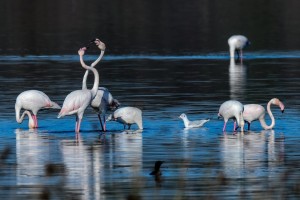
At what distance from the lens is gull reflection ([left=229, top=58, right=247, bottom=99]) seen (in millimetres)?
24881

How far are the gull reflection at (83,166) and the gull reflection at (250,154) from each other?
1655 mm

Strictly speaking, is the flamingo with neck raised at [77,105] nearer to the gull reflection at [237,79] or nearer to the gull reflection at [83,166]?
the gull reflection at [83,166]

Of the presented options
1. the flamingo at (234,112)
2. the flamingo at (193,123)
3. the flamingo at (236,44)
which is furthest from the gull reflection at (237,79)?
the flamingo at (234,112)


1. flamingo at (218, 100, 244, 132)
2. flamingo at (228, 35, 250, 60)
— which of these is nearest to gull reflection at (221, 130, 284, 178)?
flamingo at (218, 100, 244, 132)

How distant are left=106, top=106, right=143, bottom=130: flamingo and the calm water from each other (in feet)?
0.62

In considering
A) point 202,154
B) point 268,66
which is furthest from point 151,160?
point 268,66

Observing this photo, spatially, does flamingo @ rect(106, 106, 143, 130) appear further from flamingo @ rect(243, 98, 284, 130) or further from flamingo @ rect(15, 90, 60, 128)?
flamingo @ rect(243, 98, 284, 130)

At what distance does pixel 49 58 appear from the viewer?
35.0m

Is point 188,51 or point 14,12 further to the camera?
point 14,12

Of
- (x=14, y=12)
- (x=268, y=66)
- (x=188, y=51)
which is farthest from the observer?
(x=14, y=12)

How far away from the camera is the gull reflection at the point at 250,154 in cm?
1456

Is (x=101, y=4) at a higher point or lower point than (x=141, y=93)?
higher

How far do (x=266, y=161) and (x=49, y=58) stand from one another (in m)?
20.2

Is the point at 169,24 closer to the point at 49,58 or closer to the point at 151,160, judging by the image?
the point at 49,58
